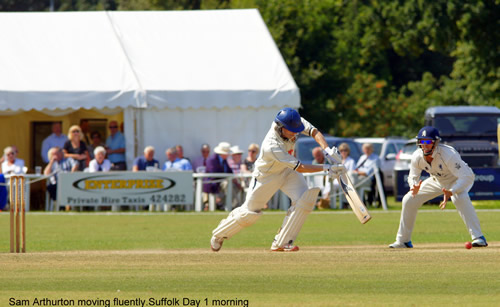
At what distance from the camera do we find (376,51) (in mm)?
43031

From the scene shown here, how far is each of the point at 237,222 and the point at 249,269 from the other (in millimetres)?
1733

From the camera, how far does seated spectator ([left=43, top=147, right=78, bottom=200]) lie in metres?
21.7

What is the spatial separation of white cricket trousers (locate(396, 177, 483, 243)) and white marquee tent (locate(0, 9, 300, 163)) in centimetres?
996

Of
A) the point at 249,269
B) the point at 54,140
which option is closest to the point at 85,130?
the point at 54,140

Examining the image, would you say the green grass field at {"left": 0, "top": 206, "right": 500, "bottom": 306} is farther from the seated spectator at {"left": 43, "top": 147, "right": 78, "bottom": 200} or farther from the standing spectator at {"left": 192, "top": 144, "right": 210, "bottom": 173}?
the standing spectator at {"left": 192, "top": 144, "right": 210, "bottom": 173}

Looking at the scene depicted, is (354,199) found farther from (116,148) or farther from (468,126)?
(468,126)

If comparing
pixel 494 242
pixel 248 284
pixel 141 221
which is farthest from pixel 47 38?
pixel 248 284

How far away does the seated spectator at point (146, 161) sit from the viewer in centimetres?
2180

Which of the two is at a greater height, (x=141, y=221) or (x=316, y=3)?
(x=316, y=3)

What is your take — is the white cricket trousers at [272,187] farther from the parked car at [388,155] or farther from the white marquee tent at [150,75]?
the parked car at [388,155]

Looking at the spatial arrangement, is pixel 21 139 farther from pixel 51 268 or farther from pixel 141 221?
pixel 51 268

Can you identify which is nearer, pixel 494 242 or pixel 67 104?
pixel 494 242

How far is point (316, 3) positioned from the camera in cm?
4522

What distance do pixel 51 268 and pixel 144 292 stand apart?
2.41 m
